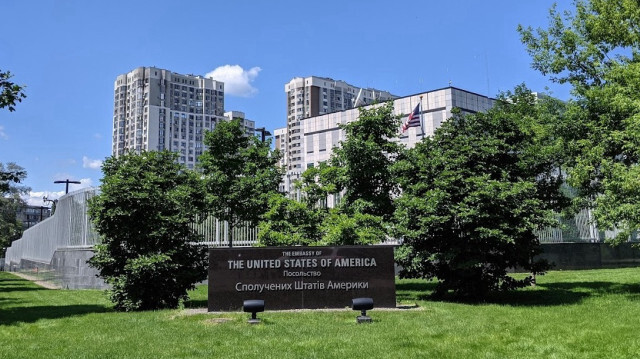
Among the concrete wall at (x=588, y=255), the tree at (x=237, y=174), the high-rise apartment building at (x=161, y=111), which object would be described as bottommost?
the concrete wall at (x=588, y=255)

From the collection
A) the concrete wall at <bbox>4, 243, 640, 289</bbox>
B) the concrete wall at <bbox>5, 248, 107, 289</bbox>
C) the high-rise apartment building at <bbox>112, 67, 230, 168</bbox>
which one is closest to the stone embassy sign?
the concrete wall at <bbox>5, 248, 107, 289</bbox>

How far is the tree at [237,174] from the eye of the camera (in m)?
16.9

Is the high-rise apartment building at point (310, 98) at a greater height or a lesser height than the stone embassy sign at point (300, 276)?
greater

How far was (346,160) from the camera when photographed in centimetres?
1627

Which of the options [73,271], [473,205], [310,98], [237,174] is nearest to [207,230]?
[237,174]

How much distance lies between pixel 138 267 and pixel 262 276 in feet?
10.1

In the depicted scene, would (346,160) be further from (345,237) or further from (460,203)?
(460,203)

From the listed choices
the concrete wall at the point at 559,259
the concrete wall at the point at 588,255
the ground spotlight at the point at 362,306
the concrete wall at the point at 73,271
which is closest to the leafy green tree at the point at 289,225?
the ground spotlight at the point at 362,306

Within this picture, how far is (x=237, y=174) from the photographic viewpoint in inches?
700

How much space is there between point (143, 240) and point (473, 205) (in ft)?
26.8

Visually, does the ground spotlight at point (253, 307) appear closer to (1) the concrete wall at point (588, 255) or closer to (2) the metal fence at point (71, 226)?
(2) the metal fence at point (71, 226)

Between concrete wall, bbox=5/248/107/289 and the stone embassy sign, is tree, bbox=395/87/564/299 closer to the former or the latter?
the stone embassy sign

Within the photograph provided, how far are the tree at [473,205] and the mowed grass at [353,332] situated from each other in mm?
951

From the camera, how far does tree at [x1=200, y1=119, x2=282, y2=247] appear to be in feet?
55.4
